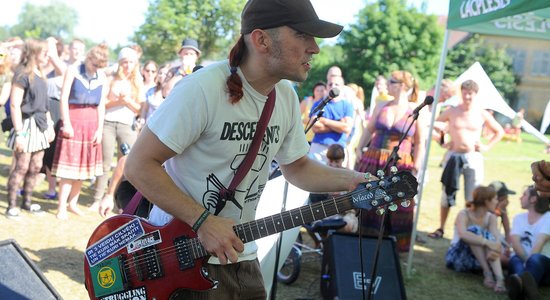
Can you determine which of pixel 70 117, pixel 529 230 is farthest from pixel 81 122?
pixel 529 230

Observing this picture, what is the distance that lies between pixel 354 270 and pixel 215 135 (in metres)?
2.77

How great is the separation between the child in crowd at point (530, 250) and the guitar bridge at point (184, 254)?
3729mm

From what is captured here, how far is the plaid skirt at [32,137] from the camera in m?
6.06

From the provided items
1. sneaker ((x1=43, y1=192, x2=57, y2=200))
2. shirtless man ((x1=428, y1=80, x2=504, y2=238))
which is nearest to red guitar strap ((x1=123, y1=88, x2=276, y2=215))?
shirtless man ((x1=428, y1=80, x2=504, y2=238))

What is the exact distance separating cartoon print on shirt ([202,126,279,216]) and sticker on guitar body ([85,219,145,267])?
0.38m

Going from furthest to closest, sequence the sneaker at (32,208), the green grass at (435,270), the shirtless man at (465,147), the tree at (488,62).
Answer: the tree at (488,62) < the shirtless man at (465,147) < the sneaker at (32,208) < the green grass at (435,270)

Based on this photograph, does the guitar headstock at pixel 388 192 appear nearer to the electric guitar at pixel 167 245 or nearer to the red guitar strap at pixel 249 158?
the electric guitar at pixel 167 245

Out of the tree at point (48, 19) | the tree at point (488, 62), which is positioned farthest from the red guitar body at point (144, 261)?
the tree at point (48, 19)

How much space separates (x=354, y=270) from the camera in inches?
182

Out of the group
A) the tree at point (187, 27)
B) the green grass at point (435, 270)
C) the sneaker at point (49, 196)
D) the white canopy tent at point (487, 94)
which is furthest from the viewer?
the tree at point (187, 27)

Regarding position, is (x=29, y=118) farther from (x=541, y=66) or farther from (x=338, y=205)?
(x=541, y=66)

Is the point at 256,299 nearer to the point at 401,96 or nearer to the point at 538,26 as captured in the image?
the point at 401,96

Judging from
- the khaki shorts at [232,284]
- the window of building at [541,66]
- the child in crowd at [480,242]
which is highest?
the window of building at [541,66]

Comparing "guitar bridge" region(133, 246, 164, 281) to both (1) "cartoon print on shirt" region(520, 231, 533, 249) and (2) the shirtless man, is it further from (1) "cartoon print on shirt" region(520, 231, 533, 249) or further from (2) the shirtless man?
(2) the shirtless man
